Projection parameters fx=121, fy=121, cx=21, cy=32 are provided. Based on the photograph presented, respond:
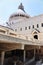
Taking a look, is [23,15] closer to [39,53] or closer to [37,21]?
[37,21]

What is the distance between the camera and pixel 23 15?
120 feet

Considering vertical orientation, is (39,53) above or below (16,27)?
below

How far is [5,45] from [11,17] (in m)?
28.7

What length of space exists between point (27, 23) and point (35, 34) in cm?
313

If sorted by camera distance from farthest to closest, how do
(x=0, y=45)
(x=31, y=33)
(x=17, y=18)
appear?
(x=17, y=18) → (x=31, y=33) → (x=0, y=45)

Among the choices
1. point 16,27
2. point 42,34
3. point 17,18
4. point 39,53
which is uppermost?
point 17,18

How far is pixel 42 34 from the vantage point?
84.3ft

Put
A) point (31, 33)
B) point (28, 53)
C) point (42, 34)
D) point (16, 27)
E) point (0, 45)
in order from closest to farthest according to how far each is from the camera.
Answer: point (0, 45) < point (28, 53) < point (42, 34) < point (31, 33) < point (16, 27)

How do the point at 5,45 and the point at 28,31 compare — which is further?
the point at 28,31

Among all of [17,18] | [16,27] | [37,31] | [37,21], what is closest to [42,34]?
[37,31]

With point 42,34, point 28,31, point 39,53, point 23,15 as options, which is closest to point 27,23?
point 28,31

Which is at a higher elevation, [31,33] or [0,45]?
[31,33]

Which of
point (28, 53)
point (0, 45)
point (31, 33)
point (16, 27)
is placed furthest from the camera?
point (16, 27)

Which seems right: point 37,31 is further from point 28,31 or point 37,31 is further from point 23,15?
point 23,15
